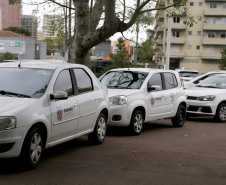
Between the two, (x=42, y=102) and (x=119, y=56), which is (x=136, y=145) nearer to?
(x=42, y=102)

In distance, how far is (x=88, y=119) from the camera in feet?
27.6

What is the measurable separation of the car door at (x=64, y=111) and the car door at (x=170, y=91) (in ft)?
15.2

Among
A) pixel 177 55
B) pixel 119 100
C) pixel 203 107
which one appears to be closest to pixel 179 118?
pixel 203 107

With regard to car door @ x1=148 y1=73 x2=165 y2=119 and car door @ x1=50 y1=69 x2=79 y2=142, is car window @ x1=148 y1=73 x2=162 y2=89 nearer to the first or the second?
car door @ x1=148 y1=73 x2=165 y2=119

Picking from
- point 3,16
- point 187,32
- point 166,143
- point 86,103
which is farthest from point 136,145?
point 3,16

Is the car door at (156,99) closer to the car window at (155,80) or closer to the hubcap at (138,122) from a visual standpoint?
the car window at (155,80)

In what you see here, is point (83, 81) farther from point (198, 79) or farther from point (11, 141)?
point (198, 79)

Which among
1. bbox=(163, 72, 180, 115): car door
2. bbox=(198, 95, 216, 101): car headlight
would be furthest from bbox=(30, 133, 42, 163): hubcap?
bbox=(198, 95, 216, 101): car headlight

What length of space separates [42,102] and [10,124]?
828 millimetres

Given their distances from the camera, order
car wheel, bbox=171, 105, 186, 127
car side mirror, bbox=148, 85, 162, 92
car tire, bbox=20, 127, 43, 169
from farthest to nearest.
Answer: car wheel, bbox=171, 105, 186, 127
car side mirror, bbox=148, 85, 162, 92
car tire, bbox=20, 127, 43, 169

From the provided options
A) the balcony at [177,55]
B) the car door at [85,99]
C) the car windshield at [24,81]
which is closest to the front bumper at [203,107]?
the car door at [85,99]

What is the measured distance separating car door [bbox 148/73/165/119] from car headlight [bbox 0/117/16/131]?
5.64 meters

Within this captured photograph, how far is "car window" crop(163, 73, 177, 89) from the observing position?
12.3m

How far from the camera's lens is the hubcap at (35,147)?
6.47 m
